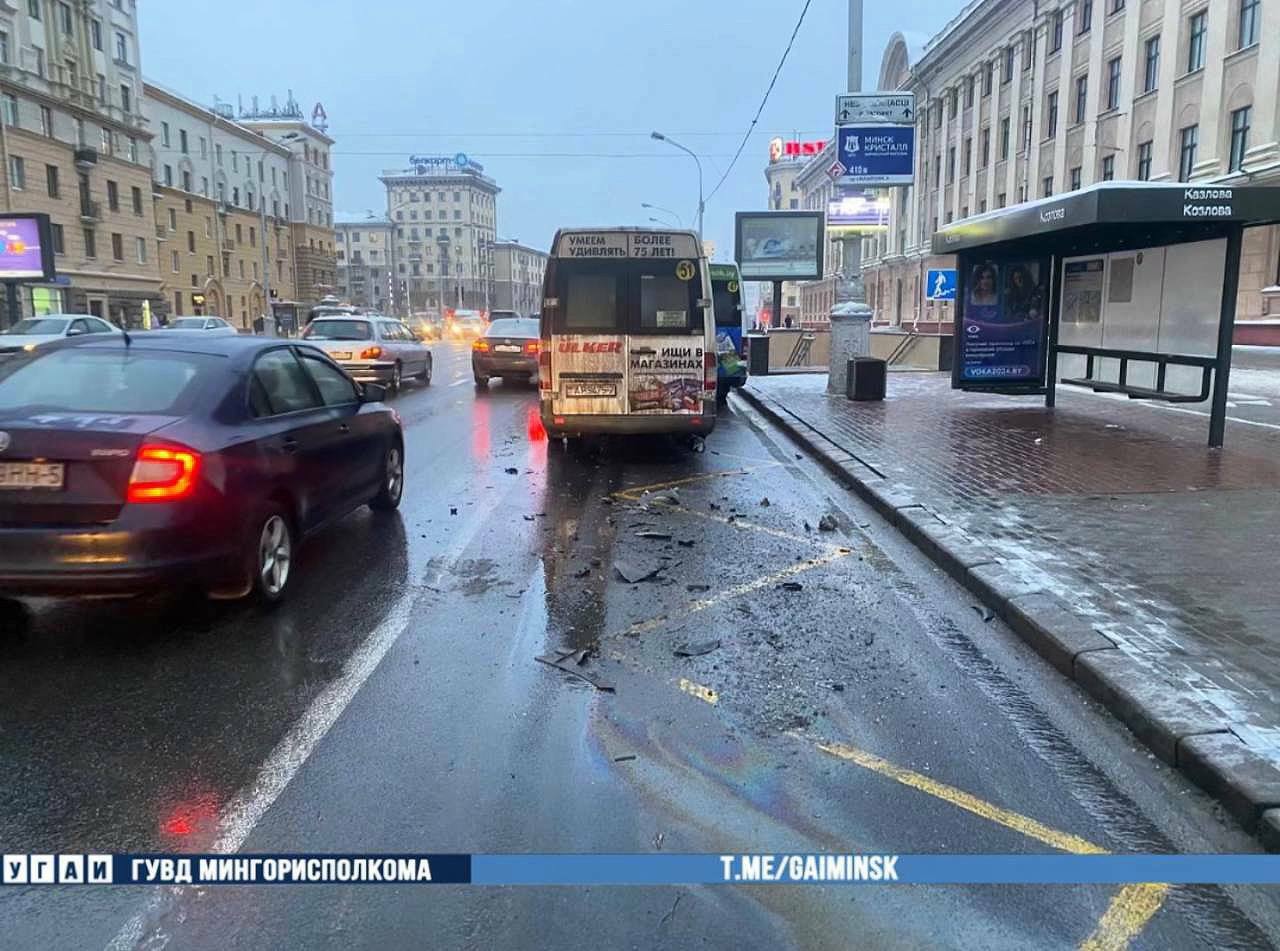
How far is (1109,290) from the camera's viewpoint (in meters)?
13.2

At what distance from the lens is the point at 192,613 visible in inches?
215

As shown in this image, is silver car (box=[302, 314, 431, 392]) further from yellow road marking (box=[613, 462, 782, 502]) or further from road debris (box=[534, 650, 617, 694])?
road debris (box=[534, 650, 617, 694])

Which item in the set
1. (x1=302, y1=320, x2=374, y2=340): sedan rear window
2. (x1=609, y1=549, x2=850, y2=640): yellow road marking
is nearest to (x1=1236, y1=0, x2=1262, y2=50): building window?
(x1=302, y1=320, x2=374, y2=340): sedan rear window

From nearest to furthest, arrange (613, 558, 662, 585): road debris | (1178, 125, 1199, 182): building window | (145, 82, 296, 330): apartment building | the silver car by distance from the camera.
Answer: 1. (613, 558, 662, 585): road debris
2. the silver car
3. (1178, 125, 1199, 182): building window
4. (145, 82, 296, 330): apartment building

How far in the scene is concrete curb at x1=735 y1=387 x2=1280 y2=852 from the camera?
333 centimetres

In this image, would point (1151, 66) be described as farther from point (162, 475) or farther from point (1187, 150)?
point (162, 475)

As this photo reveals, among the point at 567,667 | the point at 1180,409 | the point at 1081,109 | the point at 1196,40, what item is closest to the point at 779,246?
the point at 1196,40

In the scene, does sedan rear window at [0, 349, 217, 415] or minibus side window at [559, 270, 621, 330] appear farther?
minibus side window at [559, 270, 621, 330]

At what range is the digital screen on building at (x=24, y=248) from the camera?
108 feet

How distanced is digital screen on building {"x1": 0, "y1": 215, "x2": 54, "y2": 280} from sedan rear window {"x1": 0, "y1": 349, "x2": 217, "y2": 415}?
107ft

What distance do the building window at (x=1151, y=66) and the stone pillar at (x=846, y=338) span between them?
2815 centimetres

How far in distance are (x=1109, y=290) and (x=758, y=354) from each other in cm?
1246

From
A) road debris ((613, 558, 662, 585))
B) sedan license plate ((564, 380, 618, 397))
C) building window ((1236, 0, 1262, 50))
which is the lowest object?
road debris ((613, 558, 662, 585))

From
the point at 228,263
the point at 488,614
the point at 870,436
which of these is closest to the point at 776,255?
the point at 870,436
